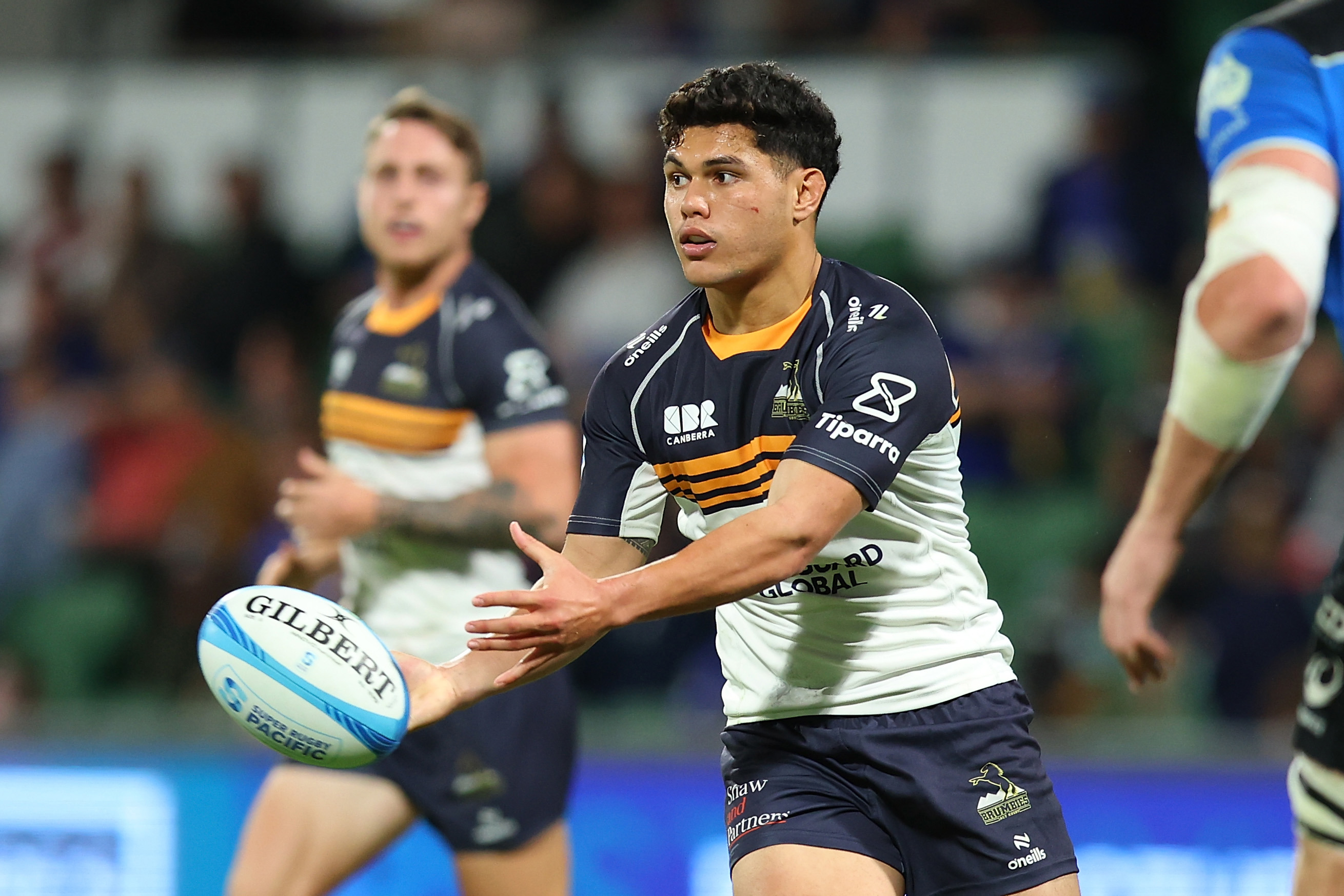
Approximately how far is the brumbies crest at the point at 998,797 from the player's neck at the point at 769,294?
96 cm

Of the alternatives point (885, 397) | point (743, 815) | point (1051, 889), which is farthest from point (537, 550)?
point (1051, 889)

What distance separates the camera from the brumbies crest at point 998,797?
9.93 feet

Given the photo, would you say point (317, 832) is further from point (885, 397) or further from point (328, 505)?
point (885, 397)

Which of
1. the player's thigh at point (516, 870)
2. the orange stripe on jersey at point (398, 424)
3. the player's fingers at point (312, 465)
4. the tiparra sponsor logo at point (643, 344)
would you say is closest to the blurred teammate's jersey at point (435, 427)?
the orange stripe on jersey at point (398, 424)

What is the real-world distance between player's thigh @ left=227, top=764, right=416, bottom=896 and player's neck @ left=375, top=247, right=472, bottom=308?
1351mm

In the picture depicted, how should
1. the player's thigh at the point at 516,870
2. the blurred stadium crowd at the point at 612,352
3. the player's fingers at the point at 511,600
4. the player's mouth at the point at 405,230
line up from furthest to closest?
the blurred stadium crowd at the point at 612,352 → the player's mouth at the point at 405,230 → the player's thigh at the point at 516,870 → the player's fingers at the point at 511,600

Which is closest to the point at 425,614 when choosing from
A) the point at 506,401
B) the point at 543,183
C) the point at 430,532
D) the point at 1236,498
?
the point at 430,532

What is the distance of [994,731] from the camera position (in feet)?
10.2

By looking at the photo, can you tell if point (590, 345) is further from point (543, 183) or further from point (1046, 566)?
point (1046, 566)

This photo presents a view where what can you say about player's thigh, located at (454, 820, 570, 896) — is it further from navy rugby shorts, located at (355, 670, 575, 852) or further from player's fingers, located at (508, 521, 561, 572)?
player's fingers, located at (508, 521, 561, 572)

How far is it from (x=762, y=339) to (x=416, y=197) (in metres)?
1.80

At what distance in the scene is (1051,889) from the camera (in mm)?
3012

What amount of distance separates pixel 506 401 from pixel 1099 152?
5687 mm

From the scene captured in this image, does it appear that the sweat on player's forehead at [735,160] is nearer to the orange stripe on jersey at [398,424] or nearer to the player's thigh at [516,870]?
the orange stripe on jersey at [398,424]
